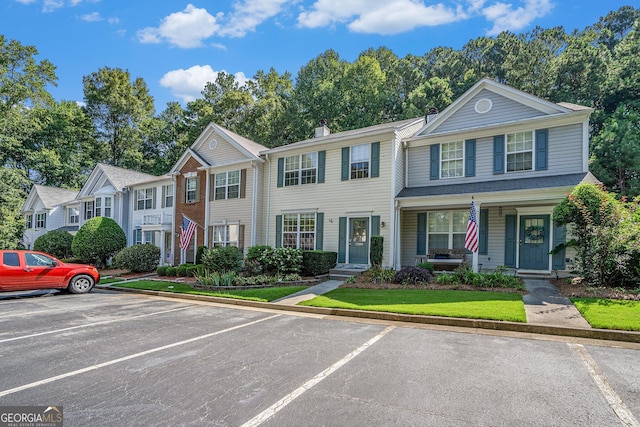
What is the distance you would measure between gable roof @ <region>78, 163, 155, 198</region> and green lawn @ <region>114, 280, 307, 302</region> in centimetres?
1478

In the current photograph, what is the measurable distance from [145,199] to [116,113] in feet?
81.0

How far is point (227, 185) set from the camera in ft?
66.7

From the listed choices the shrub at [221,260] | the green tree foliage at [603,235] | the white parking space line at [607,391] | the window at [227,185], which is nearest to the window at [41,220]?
the window at [227,185]

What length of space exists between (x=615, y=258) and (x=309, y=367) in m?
9.74

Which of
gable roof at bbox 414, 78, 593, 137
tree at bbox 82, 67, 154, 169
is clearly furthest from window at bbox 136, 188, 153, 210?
gable roof at bbox 414, 78, 593, 137

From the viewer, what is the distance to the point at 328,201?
55.5 feet

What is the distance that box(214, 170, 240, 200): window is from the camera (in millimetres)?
19906

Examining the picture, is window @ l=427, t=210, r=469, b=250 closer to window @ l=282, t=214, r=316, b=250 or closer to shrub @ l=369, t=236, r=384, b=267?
shrub @ l=369, t=236, r=384, b=267

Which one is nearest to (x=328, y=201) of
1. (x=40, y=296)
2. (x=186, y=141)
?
(x=40, y=296)

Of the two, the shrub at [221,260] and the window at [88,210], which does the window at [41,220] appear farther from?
the shrub at [221,260]

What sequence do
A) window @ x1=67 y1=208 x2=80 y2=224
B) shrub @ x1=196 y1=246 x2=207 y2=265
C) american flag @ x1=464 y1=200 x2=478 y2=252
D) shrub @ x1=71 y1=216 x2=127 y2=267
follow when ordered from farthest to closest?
window @ x1=67 y1=208 x2=80 y2=224 < shrub @ x1=71 y1=216 x2=127 y2=267 < shrub @ x1=196 y1=246 x2=207 y2=265 < american flag @ x1=464 y1=200 x2=478 y2=252

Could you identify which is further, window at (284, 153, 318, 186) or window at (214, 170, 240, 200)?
window at (214, 170, 240, 200)

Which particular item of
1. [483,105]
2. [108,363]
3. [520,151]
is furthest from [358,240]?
[108,363]

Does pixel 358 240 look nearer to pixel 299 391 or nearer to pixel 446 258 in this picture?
pixel 446 258
